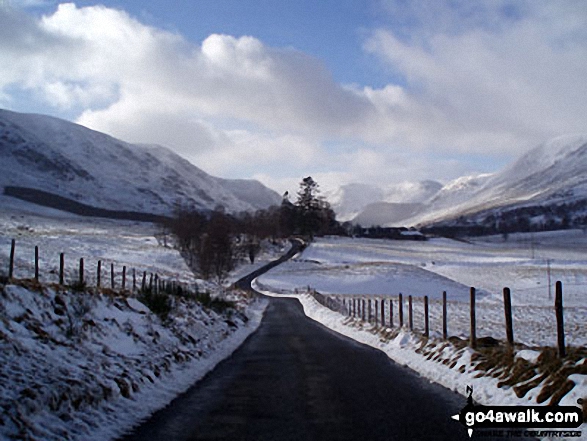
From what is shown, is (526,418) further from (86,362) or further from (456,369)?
(86,362)

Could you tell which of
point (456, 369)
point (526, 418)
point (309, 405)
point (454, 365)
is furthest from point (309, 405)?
point (454, 365)

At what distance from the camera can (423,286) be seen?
71750 millimetres

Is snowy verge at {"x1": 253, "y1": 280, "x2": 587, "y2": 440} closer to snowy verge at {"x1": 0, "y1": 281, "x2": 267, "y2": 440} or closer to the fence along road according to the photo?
the fence along road

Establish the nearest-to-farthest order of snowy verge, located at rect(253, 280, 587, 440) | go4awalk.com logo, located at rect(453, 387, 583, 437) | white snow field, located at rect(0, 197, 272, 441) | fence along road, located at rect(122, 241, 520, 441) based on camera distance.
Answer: white snow field, located at rect(0, 197, 272, 441), go4awalk.com logo, located at rect(453, 387, 583, 437), fence along road, located at rect(122, 241, 520, 441), snowy verge, located at rect(253, 280, 587, 440)

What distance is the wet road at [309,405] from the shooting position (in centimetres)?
803

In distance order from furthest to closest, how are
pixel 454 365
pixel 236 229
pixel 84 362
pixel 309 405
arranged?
pixel 236 229 → pixel 454 365 → pixel 84 362 → pixel 309 405

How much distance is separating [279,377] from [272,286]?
209 feet

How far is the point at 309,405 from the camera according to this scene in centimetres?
981

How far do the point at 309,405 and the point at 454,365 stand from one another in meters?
4.50

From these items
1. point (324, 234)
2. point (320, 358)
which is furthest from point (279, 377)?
point (324, 234)

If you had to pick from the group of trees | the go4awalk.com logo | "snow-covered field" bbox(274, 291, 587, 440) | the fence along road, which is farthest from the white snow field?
the group of trees

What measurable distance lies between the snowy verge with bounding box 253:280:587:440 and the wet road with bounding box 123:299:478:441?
1.36 feet

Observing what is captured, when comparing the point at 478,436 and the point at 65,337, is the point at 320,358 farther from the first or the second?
the point at 478,436

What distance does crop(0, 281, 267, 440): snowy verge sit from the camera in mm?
7500
